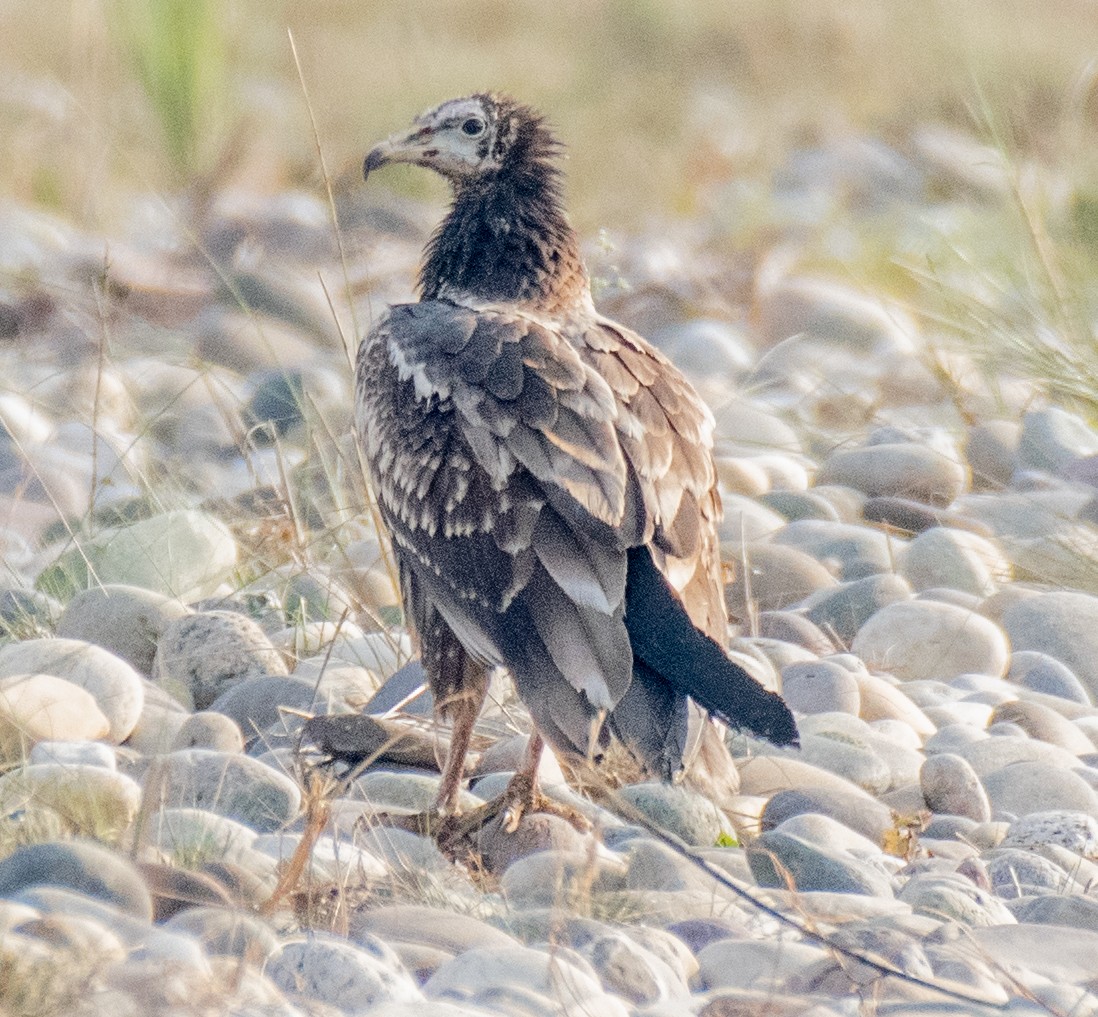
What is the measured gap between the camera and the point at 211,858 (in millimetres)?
3258

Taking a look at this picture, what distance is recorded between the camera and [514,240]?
4559mm

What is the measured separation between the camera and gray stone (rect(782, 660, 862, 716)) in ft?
14.9


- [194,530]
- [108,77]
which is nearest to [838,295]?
[194,530]

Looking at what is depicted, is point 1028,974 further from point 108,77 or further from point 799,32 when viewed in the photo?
point 799,32

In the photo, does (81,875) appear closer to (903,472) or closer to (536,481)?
(536,481)

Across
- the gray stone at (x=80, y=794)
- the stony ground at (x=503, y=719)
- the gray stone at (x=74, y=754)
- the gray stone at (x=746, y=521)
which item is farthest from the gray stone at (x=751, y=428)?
the gray stone at (x=80, y=794)

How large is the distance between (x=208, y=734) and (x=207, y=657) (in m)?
0.46

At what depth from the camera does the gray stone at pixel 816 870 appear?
3.48 metres

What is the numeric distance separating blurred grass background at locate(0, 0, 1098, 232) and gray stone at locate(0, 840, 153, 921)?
14.5 feet

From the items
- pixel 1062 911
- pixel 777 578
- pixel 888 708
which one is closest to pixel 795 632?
pixel 777 578

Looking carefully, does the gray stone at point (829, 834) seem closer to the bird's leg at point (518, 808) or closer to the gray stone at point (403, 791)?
the bird's leg at point (518, 808)

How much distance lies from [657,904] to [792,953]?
1.35 feet

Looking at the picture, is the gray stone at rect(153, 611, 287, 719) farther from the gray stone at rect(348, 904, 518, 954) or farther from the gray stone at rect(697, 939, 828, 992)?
the gray stone at rect(697, 939, 828, 992)

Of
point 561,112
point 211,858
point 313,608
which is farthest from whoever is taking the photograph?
point 561,112
